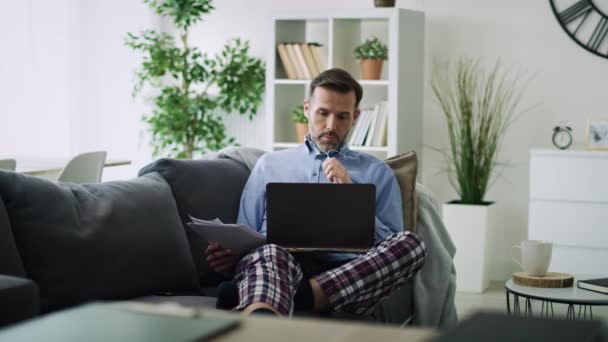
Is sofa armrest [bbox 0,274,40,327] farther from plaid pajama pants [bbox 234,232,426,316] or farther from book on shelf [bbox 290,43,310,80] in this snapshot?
book on shelf [bbox 290,43,310,80]

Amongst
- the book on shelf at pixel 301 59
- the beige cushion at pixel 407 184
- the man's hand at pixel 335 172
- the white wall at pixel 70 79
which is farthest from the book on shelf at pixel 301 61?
the man's hand at pixel 335 172

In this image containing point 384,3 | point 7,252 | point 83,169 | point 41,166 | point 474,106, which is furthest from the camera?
point 474,106

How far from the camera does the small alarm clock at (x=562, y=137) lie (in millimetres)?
4961

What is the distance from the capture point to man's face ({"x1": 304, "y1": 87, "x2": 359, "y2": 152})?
3012mm

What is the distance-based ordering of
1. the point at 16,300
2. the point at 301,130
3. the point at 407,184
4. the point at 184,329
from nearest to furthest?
1. the point at 184,329
2. the point at 16,300
3. the point at 407,184
4. the point at 301,130

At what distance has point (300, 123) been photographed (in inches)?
201

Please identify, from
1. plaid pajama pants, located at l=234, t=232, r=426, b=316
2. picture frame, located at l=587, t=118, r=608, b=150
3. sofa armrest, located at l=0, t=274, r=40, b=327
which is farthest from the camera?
picture frame, located at l=587, t=118, r=608, b=150

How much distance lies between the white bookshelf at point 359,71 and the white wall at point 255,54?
17 cm

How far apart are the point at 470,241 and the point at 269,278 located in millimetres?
2868

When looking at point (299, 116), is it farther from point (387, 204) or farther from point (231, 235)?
point (231, 235)

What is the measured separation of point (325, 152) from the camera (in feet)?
10.00

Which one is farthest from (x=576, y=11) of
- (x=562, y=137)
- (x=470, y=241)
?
(x=470, y=241)

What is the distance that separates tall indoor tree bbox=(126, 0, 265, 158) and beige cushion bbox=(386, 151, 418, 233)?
232 centimetres

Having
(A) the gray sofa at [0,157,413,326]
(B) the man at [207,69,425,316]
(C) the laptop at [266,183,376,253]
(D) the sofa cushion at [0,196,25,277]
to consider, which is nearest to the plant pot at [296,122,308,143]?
(B) the man at [207,69,425,316]
